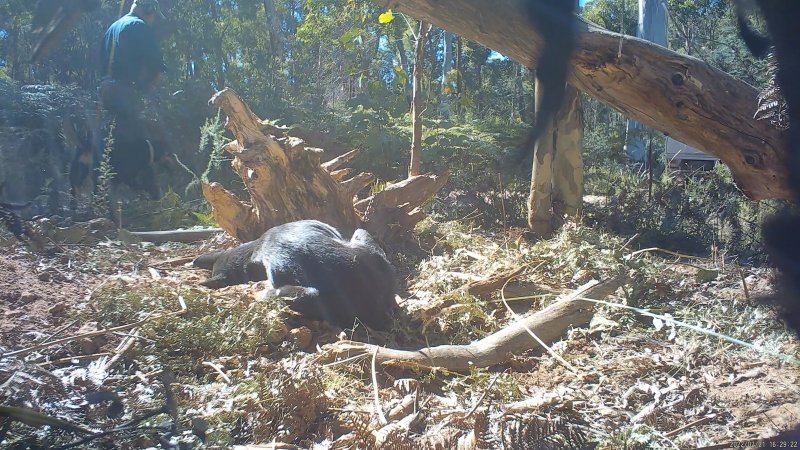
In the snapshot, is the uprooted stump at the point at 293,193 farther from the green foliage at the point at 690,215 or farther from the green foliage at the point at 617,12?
the green foliage at the point at 617,12

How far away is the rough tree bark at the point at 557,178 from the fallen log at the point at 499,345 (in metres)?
2.82

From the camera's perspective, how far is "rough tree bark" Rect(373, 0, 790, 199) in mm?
2930

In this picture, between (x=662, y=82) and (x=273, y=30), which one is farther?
(x=273, y=30)

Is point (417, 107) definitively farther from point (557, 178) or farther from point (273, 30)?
point (273, 30)

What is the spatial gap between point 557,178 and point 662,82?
5048 millimetres

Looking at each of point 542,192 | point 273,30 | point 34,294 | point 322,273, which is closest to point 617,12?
point 273,30

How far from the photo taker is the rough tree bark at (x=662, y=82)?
2.93 metres

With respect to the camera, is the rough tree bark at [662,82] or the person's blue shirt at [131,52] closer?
the rough tree bark at [662,82]

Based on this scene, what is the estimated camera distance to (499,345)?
4.51 meters

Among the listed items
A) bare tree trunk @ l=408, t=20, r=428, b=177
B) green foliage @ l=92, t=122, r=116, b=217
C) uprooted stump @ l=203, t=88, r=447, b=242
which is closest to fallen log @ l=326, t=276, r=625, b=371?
uprooted stump @ l=203, t=88, r=447, b=242

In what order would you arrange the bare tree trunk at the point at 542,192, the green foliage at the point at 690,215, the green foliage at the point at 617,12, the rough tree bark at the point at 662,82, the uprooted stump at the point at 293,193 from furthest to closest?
1. the green foliage at the point at 617,12
2. the bare tree trunk at the point at 542,192
3. the green foliage at the point at 690,215
4. the uprooted stump at the point at 293,193
5. the rough tree bark at the point at 662,82

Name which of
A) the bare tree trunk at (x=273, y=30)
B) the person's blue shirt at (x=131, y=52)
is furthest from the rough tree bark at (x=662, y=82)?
the bare tree trunk at (x=273, y=30)

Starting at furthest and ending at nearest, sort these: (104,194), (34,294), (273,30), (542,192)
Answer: (273,30) → (104,194) → (542,192) → (34,294)

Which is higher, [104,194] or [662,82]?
[662,82]
